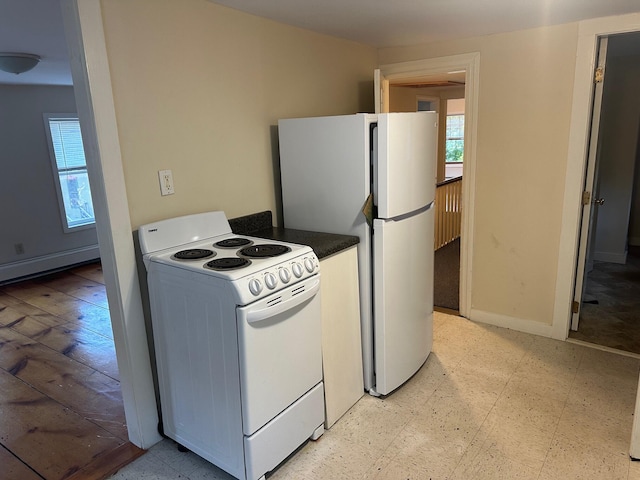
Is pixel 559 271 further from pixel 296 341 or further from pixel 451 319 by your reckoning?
pixel 296 341

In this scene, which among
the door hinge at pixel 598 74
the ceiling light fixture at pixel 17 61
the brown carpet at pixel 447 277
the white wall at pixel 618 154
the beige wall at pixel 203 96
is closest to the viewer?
the beige wall at pixel 203 96

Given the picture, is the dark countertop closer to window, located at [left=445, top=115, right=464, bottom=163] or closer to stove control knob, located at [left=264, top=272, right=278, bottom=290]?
stove control knob, located at [left=264, top=272, right=278, bottom=290]

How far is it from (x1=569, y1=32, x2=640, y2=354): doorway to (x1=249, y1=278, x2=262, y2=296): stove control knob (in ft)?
9.97

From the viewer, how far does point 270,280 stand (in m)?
1.73

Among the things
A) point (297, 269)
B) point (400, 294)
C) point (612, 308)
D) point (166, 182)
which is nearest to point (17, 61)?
point (166, 182)

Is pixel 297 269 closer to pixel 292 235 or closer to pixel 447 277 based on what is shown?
pixel 292 235

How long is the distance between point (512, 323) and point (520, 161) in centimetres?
117

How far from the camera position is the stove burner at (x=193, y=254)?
1.90 metres

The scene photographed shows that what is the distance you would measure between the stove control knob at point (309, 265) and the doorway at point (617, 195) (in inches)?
108

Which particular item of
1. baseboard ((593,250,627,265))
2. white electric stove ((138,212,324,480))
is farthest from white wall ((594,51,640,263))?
white electric stove ((138,212,324,480))

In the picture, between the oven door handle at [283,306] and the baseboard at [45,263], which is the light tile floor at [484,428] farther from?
the baseboard at [45,263]

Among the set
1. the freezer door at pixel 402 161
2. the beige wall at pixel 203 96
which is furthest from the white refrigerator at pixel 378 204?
the beige wall at pixel 203 96

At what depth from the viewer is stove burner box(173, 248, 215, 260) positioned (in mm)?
1898

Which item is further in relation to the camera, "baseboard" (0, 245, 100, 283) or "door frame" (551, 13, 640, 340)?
"baseboard" (0, 245, 100, 283)
